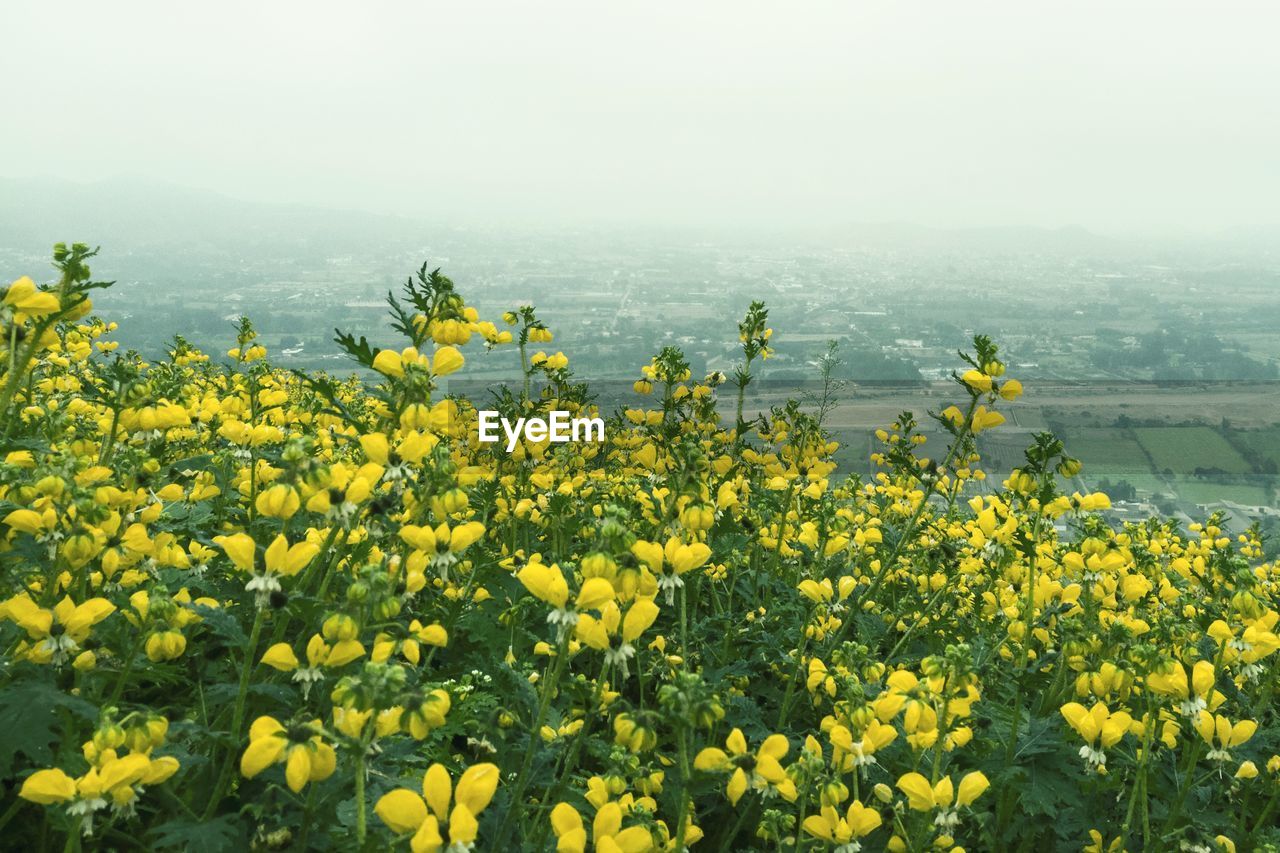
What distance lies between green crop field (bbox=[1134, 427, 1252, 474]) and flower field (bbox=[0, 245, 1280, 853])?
1070 inches

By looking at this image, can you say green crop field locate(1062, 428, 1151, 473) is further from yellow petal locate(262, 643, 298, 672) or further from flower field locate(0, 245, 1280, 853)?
yellow petal locate(262, 643, 298, 672)

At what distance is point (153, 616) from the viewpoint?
2.44 metres

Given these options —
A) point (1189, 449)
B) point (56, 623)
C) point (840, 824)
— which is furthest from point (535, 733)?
point (1189, 449)

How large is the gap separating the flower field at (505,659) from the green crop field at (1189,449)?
27.2m

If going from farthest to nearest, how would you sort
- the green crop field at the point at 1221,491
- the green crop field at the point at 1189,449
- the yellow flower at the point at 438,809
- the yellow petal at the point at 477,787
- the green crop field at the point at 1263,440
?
1. the green crop field at the point at 1263,440
2. the green crop field at the point at 1189,449
3. the green crop field at the point at 1221,491
4. the yellow petal at the point at 477,787
5. the yellow flower at the point at 438,809

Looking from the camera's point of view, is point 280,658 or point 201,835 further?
point 280,658

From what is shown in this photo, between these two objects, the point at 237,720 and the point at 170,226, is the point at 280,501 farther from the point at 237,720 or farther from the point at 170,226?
the point at 170,226

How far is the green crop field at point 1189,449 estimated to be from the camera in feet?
94.0

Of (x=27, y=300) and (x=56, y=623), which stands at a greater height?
(x=27, y=300)

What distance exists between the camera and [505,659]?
382 cm

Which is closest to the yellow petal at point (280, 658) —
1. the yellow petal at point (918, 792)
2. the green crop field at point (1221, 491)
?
the yellow petal at point (918, 792)

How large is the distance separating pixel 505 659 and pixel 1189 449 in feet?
117

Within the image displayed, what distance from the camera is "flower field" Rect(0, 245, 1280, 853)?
2184mm

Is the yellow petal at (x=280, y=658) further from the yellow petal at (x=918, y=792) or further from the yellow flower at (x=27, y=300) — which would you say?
the yellow petal at (x=918, y=792)
